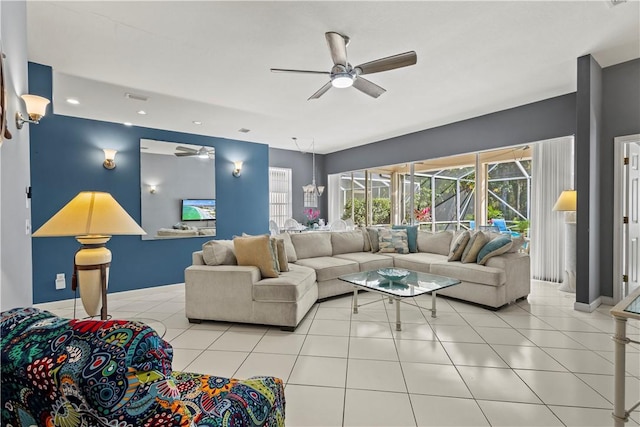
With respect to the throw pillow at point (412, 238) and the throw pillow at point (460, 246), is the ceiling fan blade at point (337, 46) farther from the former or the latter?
the throw pillow at point (412, 238)

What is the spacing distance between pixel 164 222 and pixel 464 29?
478cm

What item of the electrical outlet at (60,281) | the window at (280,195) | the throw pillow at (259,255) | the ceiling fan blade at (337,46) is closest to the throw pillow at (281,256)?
the throw pillow at (259,255)

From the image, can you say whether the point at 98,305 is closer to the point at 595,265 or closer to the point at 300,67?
the point at 300,67

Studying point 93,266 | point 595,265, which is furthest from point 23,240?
point 595,265

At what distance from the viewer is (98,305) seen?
196cm

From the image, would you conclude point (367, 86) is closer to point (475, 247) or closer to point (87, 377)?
point (475, 247)

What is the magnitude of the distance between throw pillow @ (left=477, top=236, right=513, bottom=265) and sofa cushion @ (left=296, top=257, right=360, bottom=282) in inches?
62.8

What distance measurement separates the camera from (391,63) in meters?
2.60

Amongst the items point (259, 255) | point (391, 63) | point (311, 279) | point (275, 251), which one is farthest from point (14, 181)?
point (391, 63)

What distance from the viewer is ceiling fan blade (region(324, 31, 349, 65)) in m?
2.36

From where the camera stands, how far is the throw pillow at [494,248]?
3684 mm

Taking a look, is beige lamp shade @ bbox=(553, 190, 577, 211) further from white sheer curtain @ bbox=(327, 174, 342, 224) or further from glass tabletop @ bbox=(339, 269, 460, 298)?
white sheer curtain @ bbox=(327, 174, 342, 224)

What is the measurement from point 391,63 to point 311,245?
9.09 feet

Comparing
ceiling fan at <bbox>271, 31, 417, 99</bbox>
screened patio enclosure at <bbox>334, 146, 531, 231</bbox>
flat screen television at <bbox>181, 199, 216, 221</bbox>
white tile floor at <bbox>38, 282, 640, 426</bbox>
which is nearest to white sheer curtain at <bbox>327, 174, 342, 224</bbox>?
screened patio enclosure at <bbox>334, 146, 531, 231</bbox>
